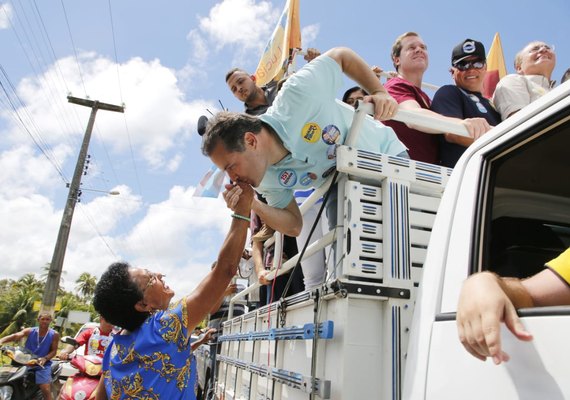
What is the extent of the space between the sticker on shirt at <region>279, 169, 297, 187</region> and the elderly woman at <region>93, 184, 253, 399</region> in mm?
247

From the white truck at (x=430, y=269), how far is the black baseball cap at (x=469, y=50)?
4.12 feet

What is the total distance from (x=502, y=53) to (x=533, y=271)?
5.57 m

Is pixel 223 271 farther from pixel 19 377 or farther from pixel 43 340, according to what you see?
pixel 43 340

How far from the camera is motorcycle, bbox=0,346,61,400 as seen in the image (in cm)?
591

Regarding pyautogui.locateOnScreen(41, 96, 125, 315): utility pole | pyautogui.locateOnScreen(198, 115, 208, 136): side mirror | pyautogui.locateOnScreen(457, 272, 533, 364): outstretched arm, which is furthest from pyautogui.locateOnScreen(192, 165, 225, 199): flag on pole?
pyautogui.locateOnScreen(41, 96, 125, 315): utility pole

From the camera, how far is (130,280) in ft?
7.02

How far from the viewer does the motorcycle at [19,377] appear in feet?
19.4

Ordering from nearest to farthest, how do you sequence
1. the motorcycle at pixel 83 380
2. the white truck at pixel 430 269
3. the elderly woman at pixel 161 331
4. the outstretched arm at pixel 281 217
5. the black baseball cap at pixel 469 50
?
the white truck at pixel 430 269 < the elderly woman at pixel 161 331 < the outstretched arm at pixel 281 217 < the black baseball cap at pixel 469 50 < the motorcycle at pixel 83 380

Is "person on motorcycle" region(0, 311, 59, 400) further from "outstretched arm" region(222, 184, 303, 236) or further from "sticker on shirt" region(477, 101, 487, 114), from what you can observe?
"sticker on shirt" region(477, 101, 487, 114)

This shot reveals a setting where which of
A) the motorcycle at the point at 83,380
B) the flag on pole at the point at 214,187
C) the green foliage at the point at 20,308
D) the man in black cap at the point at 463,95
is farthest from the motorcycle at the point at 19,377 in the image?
the green foliage at the point at 20,308

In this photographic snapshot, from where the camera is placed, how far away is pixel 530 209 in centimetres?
146

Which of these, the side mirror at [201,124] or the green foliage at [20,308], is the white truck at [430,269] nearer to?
the side mirror at [201,124]

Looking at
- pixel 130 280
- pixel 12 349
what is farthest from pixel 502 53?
pixel 12 349

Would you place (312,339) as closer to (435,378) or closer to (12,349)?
(435,378)
